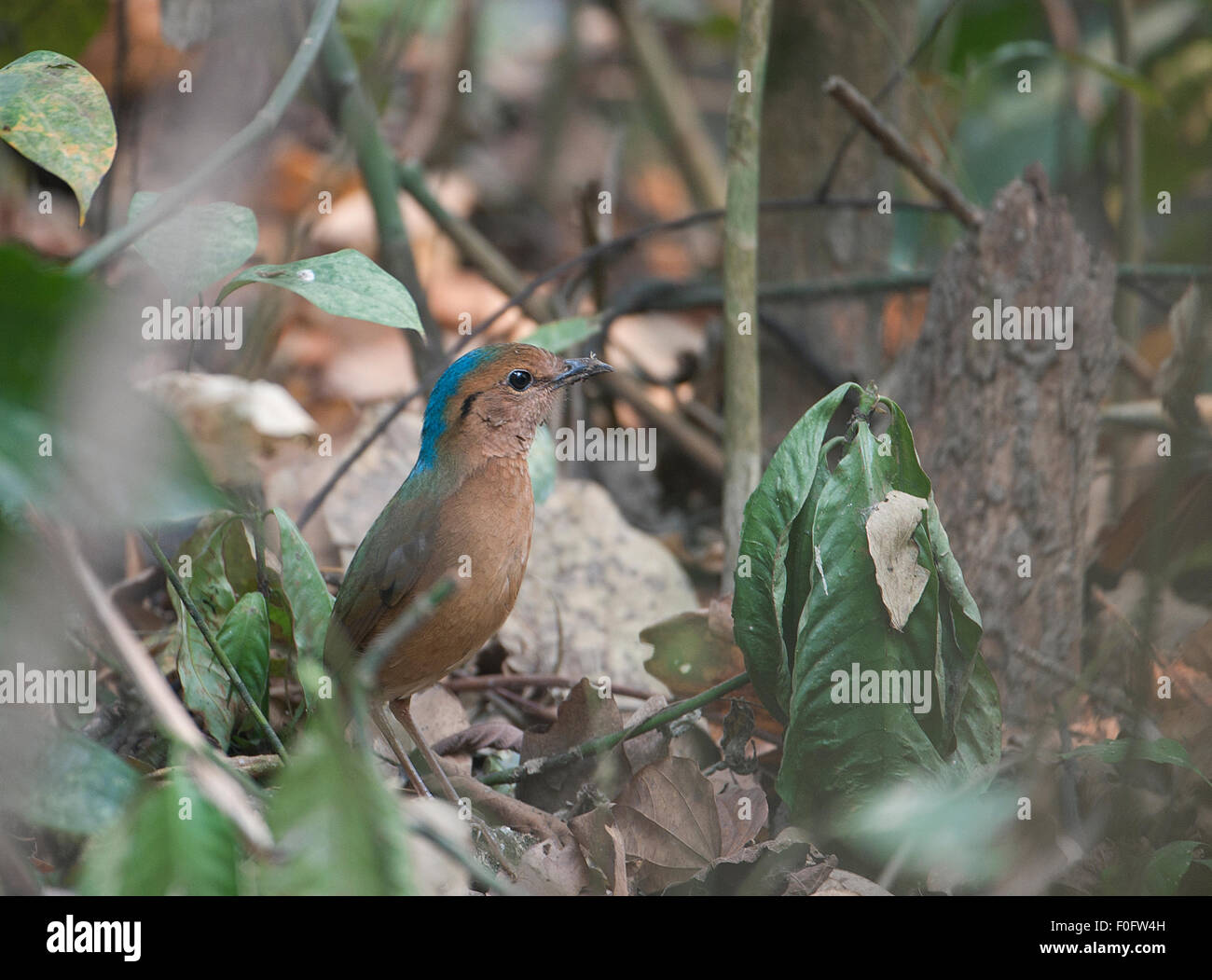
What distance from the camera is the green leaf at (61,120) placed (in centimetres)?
239

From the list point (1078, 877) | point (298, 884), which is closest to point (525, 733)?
point (1078, 877)

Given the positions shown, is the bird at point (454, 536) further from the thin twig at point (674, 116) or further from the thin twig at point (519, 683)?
the thin twig at point (674, 116)

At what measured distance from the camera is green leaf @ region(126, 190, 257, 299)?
104 inches

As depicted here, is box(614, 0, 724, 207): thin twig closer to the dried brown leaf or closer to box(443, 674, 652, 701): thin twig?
box(443, 674, 652, 701): thin twig

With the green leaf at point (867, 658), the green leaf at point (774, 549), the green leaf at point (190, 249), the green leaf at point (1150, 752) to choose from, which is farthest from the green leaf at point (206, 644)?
the green leaf at point (1150, 752)

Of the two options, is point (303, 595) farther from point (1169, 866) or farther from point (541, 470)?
point (1169, 866)

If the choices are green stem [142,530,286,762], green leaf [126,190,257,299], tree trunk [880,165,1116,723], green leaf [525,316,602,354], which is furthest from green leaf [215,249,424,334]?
tree trunk [880,165,1116,723]

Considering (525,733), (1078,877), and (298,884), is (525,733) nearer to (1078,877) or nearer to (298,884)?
(1078,877)

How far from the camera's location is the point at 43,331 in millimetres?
1599

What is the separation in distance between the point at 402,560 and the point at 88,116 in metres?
1.25

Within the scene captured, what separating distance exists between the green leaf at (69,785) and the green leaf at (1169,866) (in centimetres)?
196

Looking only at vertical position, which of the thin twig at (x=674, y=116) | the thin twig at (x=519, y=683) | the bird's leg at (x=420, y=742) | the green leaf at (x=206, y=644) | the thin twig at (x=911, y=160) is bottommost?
the bird's leg at (x=420, y=742)

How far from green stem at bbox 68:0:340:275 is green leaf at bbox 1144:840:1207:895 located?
2.28m

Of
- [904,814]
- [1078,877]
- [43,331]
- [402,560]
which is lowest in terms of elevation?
[1078,877]
